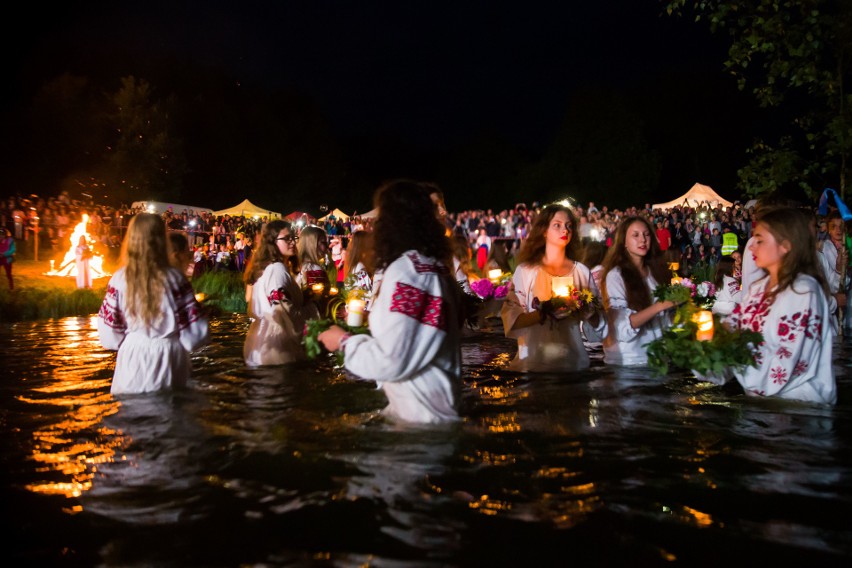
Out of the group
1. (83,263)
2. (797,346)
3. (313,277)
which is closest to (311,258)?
(313,277)

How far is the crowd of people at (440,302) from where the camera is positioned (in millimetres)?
4863

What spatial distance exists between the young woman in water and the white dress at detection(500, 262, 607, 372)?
296 centimetres

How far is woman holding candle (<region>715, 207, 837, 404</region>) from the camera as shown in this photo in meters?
5.71

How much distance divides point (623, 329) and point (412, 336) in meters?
3.70

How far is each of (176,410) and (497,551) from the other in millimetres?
3649

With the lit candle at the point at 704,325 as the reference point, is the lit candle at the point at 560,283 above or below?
above

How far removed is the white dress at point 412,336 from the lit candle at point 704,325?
217 cm

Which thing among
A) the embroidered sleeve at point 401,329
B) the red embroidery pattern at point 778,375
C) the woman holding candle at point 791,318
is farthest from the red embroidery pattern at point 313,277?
the red embroidery pattern at point 778,375

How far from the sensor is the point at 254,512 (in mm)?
4379

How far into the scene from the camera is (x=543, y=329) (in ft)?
26.1

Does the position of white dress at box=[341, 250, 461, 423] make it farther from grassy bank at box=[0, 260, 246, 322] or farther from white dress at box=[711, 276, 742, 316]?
grassy bank at box=[0, 260, 246, 322]

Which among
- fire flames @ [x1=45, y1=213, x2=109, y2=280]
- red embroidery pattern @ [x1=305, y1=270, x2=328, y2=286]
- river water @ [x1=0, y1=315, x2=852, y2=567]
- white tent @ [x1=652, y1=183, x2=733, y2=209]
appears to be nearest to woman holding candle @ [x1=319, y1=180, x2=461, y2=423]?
river water @ [x1=0, y1=315, x2=852, y2=567]

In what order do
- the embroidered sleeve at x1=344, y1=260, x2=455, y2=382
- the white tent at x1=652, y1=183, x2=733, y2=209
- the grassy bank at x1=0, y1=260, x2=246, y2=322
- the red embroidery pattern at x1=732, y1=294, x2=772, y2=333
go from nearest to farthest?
the embroidered sleeve at x1=344, y1=260, x2=455, y2=382 < the red embroidery pattern at x1=732, y1=294, x2=772, y2=333 < the grassy bank at x1=0, y1=260, x2=246, y2=322 < the white tent at x1=652, y1=183, x2=733, y2=209

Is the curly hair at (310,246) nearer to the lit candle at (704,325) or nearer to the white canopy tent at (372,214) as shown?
the white canopy tent at (372,214)
